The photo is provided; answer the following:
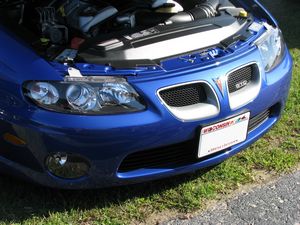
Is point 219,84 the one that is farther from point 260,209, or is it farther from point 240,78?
point 260,209

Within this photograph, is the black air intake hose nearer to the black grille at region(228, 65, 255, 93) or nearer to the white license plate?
the black grille at region(228, 65, 255, 93)

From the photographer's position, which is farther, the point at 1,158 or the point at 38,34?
the point at 38,34

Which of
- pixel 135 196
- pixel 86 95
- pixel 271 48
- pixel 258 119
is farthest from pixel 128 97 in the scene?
pixel 271 48

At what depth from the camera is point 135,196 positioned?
8.57ft

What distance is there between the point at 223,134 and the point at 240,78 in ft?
1.05

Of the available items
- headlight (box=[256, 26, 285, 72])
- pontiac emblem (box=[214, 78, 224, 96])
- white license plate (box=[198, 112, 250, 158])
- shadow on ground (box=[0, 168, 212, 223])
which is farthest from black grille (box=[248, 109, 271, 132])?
shadow on ground (box=[0, 168, 212, 223])

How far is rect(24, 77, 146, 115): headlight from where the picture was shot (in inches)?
85.9

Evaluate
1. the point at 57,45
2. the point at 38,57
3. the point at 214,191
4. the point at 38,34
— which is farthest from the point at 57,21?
the point at 214,191

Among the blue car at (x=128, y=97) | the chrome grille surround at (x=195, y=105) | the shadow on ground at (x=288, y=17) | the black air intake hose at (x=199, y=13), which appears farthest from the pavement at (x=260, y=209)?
the shadow on ground at (x=288, y=17)

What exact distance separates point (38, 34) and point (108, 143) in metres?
0.93

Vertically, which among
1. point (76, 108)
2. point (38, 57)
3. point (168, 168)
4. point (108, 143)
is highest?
point (38, 57)

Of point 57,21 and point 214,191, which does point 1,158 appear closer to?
point 57,21

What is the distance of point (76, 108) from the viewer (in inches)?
86.0

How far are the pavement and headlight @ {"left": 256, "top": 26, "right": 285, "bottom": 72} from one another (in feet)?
2.24
